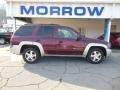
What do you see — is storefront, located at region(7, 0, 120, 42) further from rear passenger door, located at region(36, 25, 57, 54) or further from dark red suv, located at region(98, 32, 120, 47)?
dark red suv, located at region(98, 32, 120, 47)

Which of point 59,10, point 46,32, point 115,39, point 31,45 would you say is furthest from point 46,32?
point 115,39

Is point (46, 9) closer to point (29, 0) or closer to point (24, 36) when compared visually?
point (29, 0)

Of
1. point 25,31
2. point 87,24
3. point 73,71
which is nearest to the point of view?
point 73,71

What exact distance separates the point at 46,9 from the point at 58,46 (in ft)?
12.0

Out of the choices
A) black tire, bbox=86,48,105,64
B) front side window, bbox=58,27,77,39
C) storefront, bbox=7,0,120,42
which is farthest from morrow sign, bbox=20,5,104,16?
black tire, bbox=86,48,105,64

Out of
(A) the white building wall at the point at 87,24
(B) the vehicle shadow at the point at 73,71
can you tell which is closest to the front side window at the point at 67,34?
(B) the vehicle shadow at the point at 73,71

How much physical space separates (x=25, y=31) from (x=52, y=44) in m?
1.40

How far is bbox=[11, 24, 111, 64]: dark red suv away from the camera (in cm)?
930

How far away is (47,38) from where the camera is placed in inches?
369

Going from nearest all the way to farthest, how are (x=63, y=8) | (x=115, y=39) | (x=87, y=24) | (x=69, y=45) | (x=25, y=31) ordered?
1. (x=69, y=45)
2. (x=25, y=31)
3. (x=63, y=8)
4. (x=115, y=39)
5. (x=87, y=24)

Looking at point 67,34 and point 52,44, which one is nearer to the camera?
point 52,44

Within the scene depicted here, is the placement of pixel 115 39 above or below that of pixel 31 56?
above

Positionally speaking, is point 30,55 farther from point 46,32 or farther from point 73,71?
point 73,71

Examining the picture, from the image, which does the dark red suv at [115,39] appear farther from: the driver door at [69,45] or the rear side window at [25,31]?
the rear side window at [25,31]
